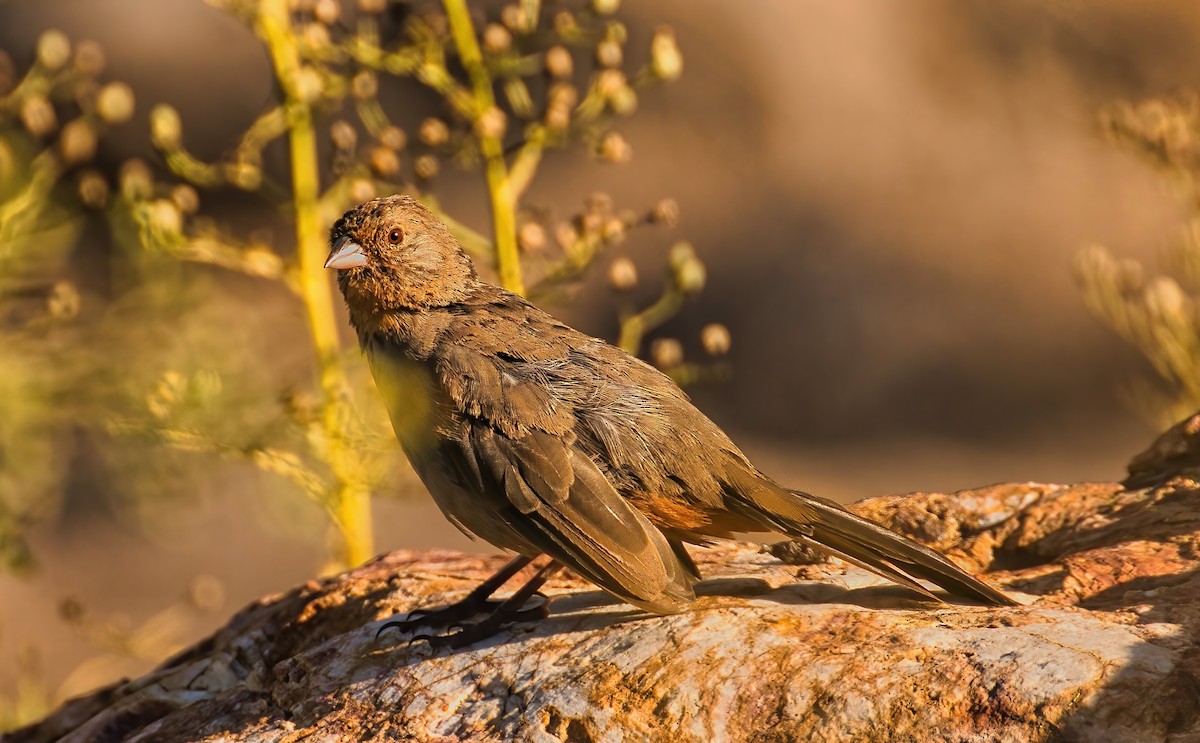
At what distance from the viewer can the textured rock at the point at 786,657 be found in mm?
3211

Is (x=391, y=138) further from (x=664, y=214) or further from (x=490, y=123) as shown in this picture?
(x=664, y=214)

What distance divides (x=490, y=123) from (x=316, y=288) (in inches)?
38.6

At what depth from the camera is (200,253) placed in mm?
5285

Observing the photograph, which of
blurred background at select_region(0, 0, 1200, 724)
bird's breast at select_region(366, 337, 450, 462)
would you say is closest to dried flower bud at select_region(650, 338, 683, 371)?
bird's breast at select_region(366, 337, 450, 462)

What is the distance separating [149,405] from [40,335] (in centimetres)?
163

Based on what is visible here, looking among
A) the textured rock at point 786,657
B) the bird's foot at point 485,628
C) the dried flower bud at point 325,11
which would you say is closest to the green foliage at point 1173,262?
the textured rock at point 786,657

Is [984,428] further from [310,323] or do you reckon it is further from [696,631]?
[696,631]

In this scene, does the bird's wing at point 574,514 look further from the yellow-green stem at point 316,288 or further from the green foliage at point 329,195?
the yellow-green stem at point 316,288

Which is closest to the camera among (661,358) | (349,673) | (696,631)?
(696,631)

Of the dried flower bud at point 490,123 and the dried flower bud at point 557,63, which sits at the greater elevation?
the dried flower bud at point 557,63

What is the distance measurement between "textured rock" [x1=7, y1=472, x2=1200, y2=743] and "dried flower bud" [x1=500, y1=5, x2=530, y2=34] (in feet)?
6.72

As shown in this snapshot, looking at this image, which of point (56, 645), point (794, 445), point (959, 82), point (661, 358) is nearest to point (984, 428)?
point (794, 445)

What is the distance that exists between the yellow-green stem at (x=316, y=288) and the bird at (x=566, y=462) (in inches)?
44.3

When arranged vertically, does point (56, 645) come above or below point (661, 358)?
below
